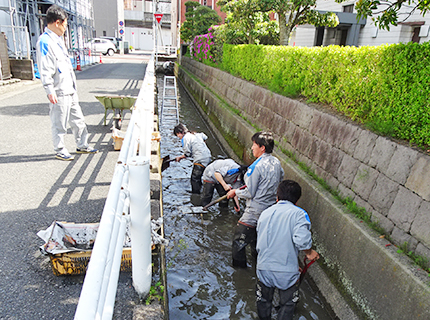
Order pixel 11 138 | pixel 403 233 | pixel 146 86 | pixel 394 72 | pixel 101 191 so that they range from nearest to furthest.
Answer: pixel 403 233 < pixel 394 72 < pixel 101 191 < pixel 146 86 < pixel 11 138

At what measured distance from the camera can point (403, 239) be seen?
2.89 m

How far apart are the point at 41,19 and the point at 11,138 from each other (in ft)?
55.3

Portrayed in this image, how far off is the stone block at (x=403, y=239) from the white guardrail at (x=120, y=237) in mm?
2324

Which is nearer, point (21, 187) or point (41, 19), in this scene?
point (21, 187)

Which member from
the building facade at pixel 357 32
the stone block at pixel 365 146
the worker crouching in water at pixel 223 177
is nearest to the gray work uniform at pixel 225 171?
the worker crouching in water at pixel 223 177

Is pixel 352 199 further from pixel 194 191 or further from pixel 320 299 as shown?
pixel 194 191

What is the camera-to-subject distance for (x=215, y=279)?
3.96 meters

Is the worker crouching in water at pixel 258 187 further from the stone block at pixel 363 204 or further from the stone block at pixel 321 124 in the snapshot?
the stone block at pixel 321 124

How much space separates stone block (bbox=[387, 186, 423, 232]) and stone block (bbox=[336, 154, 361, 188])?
76 cm

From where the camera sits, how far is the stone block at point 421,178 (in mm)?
2736

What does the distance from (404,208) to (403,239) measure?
29 centimetres

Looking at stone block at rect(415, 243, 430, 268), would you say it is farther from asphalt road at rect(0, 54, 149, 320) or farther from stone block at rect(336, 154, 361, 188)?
asphalt road at rect(0, 54, 149, 320)

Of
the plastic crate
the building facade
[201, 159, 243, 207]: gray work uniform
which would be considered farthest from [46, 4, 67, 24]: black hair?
the building facade

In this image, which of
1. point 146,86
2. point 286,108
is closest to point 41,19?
point 146,86
